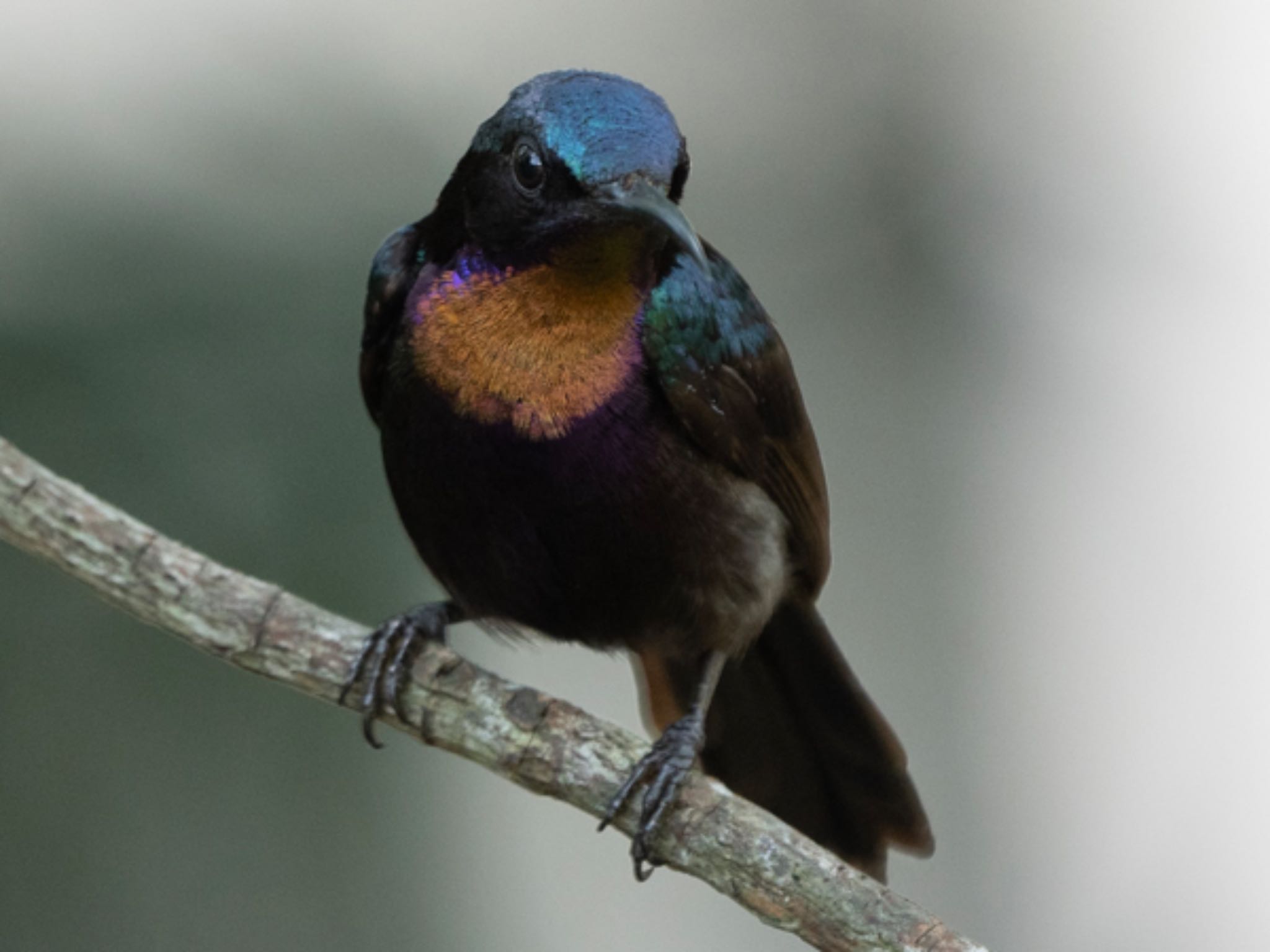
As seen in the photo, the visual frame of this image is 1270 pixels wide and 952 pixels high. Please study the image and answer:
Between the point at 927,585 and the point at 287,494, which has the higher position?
the point at 927,585

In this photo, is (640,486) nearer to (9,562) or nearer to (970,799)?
Result: (9,562)

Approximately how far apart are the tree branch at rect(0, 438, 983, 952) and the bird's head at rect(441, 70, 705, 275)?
29.1 inches

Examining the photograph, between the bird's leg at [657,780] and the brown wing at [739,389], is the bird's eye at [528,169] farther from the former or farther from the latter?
the bird's leg at [657,780]

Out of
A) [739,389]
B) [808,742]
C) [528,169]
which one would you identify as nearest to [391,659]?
[739,389]

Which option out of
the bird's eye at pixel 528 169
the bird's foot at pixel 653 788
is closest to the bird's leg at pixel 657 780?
the bird's foot at pixel 653 788

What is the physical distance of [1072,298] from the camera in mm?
5484

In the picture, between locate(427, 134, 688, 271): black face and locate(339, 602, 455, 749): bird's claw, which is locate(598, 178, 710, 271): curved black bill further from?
locate(339, 602, 455, 749): bird's claw

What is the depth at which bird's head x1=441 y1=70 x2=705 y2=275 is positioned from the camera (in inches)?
110

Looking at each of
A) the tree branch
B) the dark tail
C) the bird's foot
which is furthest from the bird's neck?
the dark tail

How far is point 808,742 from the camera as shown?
12.5ft

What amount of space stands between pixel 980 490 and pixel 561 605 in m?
2.45

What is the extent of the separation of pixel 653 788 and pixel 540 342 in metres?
0.81

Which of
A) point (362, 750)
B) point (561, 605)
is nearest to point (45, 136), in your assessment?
point (362, 750)

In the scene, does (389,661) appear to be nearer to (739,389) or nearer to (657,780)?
(657,780)
